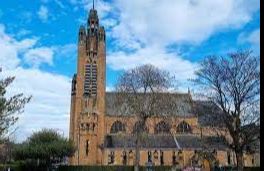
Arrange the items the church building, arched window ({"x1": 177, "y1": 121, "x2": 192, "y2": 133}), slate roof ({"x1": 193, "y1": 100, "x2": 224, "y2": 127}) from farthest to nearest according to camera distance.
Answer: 1. arched window ({"x1": 177, "y1": 121, "x2": 192, "y2": 133})
2. the church building
3. slate roof ({"x1": 193, "y1": 100, "x2": 224, "y2": 127})

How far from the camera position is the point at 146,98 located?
54031 millimetres

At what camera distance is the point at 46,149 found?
207 feet

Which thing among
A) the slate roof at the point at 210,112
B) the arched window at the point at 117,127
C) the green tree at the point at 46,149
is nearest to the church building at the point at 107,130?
the arched window at the point at 117,127

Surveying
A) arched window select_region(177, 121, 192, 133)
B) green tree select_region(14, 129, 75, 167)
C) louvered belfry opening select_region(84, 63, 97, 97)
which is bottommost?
green tree select_region(14, 129, 75, 167)

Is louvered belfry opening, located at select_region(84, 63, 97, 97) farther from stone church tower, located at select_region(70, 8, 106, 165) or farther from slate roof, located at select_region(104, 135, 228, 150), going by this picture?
slate roof, located at select_region(104, 135, 228, 150)

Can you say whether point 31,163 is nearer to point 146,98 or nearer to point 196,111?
point 146,98

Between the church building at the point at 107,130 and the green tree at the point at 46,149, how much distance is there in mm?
8780

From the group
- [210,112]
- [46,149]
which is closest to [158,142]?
[46,149]

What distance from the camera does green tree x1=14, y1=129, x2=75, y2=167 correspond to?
6319 centimetres

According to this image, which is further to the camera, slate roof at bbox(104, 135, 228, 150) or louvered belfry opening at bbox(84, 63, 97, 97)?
louvered belfry opening at bbox(84, 63, 97, 97)

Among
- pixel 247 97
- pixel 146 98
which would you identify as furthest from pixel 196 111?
pixel 146 98

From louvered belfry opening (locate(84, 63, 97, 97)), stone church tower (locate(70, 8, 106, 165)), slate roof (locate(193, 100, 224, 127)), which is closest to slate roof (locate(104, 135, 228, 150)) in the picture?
stone church tower (locate(70, 8, 106, 165))

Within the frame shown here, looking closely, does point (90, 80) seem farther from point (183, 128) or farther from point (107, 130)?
point (183, 128)

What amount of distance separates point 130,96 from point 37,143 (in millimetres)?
21160
